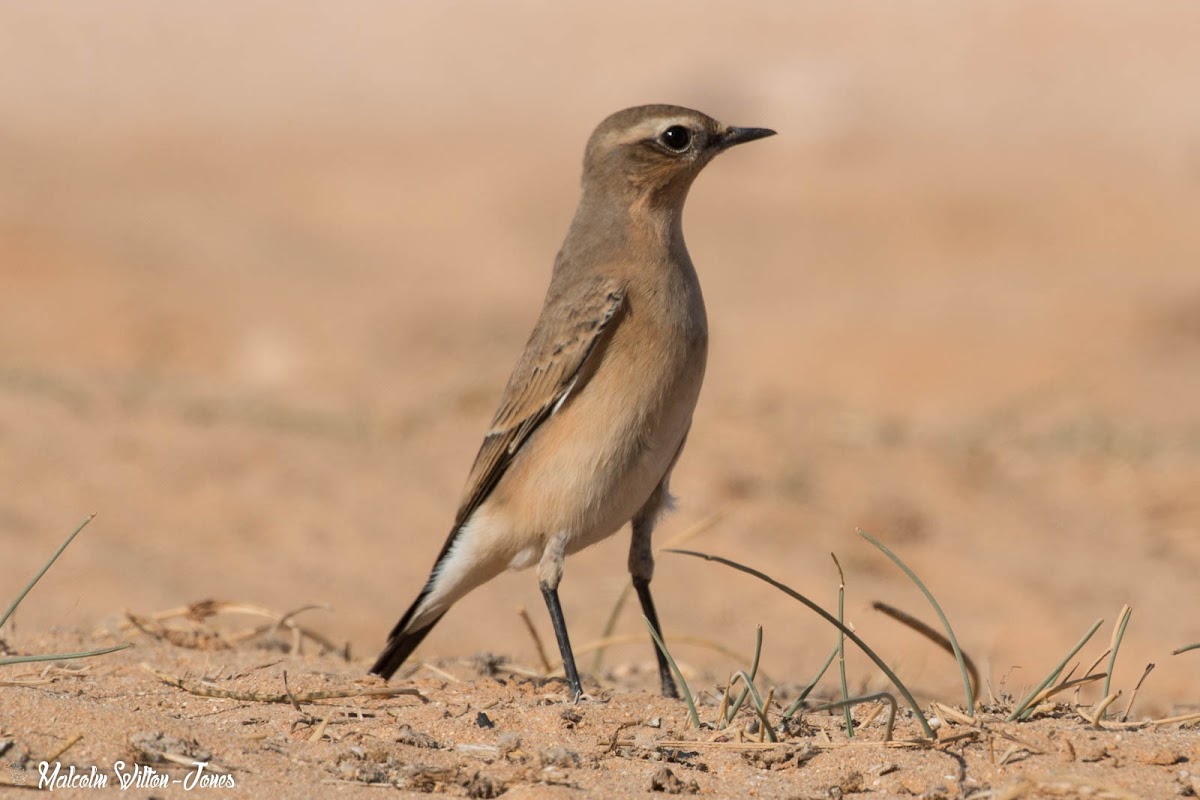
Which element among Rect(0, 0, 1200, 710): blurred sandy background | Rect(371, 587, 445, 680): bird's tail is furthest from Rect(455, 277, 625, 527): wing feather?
Rect(0, 0, 1200, 710): blurred sandy background

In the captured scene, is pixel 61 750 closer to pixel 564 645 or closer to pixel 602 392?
pixel 564 645

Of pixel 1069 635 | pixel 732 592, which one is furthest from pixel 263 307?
pixel 1069 635

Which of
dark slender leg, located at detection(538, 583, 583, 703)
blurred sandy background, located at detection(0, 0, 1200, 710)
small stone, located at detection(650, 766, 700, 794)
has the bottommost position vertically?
small stone, located at detection(650, 766, 700, 794)

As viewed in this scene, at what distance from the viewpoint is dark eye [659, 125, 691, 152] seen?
6.01 m

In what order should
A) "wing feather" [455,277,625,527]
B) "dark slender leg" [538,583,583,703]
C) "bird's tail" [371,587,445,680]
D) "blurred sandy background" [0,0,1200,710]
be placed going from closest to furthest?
"dark slender leg" [538,583,583,703], "wing feather" [455,277,625,527], "bird's tail" [371,587,445,680], "blurred sandy background" [0,0,1200,710]

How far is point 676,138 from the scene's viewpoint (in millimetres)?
6016

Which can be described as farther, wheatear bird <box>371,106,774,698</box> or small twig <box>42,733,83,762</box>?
wheatear bird <box>371,106,774,698</box>

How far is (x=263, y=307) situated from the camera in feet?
66.0

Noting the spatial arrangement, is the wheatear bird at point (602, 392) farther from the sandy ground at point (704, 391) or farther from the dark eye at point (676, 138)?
the sandy ground at point (704, 391)

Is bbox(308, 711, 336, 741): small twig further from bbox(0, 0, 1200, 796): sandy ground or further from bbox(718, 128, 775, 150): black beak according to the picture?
bbox(718, 128, 775, 150): black beak

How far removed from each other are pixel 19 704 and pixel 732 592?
5.87m

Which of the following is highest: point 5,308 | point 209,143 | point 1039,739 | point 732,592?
point 209,143

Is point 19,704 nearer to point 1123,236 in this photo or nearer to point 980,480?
point 980,480

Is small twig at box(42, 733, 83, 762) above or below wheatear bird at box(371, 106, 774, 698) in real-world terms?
below
